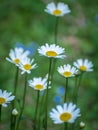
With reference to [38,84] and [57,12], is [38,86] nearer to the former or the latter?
[38,84]

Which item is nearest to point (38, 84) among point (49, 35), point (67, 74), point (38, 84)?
point (38, 84)

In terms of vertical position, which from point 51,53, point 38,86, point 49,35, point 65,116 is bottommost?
point 65,116

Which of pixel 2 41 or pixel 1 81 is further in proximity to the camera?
pixel 2 41

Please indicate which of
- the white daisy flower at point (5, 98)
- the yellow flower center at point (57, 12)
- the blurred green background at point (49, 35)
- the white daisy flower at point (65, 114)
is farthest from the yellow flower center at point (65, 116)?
the blurred green background at point (49, 35)

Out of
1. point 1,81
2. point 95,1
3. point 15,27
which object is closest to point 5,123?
point 1,81

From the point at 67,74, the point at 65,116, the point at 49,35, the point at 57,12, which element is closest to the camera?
the point at 65,116

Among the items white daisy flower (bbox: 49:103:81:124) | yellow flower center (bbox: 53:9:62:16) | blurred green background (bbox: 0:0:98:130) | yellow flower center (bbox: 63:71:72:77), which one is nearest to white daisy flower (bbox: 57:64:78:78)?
yellow flower center (bbox: 63:71:72:77)

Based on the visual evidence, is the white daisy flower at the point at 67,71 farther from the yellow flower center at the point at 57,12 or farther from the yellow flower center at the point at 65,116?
the yellow flower center at the point at 57,12

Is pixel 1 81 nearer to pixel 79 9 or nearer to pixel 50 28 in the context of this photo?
pixel 50 28
